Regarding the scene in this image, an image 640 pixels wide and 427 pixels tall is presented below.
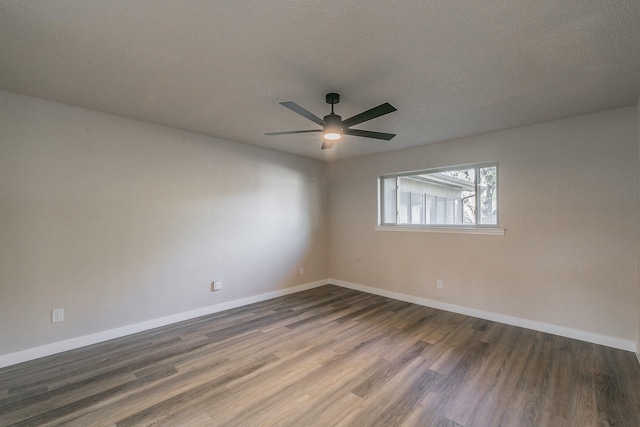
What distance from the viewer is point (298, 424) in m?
1.77

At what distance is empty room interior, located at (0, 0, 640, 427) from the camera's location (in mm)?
1793

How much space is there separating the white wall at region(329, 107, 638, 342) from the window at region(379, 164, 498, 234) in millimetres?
171

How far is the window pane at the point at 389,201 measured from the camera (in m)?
4.81

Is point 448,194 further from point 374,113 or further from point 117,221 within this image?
point 117,221

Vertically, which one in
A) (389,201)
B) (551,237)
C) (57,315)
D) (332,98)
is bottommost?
(57,315)

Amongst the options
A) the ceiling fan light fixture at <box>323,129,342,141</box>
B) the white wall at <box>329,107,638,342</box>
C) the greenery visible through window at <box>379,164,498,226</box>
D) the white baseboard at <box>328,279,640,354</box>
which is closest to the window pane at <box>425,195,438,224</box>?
the greenery visible through window at <box>379,164,498,226</box>

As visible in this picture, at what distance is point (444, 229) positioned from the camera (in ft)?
13.2

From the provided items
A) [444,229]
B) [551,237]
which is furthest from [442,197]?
[551,237]

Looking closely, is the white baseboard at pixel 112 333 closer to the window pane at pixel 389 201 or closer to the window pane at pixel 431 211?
the window pane at pixel 389 201

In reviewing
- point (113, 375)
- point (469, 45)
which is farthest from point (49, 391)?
point (469, 45)

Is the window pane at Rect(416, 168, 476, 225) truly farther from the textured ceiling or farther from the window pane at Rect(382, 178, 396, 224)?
the textured ceiling

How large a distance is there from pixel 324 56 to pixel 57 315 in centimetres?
344

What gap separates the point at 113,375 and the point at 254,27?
2.90 m

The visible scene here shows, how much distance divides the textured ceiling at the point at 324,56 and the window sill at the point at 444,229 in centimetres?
138
